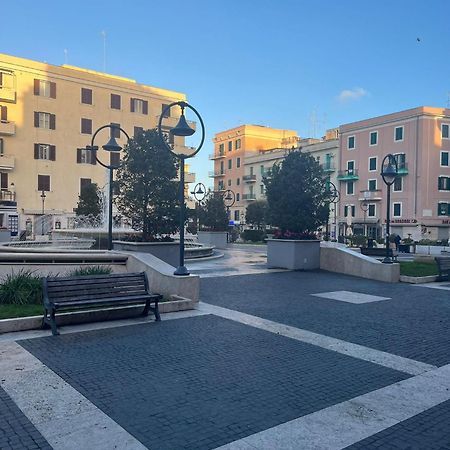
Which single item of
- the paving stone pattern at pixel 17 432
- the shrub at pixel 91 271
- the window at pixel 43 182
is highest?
the window at pixel 43 182

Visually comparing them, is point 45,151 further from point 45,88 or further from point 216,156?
point 216,156

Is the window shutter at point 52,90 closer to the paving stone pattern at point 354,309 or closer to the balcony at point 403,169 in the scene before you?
the balcony at point 403,169

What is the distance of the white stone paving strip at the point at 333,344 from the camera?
18.6 feet

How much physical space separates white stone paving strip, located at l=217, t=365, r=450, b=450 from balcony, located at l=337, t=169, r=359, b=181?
56.3m

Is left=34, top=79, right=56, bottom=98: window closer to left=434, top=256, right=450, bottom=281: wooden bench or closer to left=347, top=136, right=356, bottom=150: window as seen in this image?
left=347, top=136, right=356, bottom=150: window

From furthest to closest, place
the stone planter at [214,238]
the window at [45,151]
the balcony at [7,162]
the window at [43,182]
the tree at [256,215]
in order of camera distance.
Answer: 1. the tree at [256,215]
2. the window at [43,182]
3. the window at [45,151]
4. the balcony at [7,162]
5. the stone planter at [214,238]

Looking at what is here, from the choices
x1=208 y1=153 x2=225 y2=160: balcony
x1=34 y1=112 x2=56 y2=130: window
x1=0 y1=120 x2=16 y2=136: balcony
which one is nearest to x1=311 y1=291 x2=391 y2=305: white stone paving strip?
x1=0 y1=120 x2=16 y2=136: balcony

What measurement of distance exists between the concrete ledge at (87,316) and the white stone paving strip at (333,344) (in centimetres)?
66

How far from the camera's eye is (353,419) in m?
4.10

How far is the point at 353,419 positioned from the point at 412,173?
Answer: 53.1 meters

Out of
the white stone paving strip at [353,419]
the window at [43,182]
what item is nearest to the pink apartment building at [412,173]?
the window at [43,182]

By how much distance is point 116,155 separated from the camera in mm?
48656

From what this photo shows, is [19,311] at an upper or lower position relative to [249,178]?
lower

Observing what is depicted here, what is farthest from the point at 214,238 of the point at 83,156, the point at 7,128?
the point at 7,128
